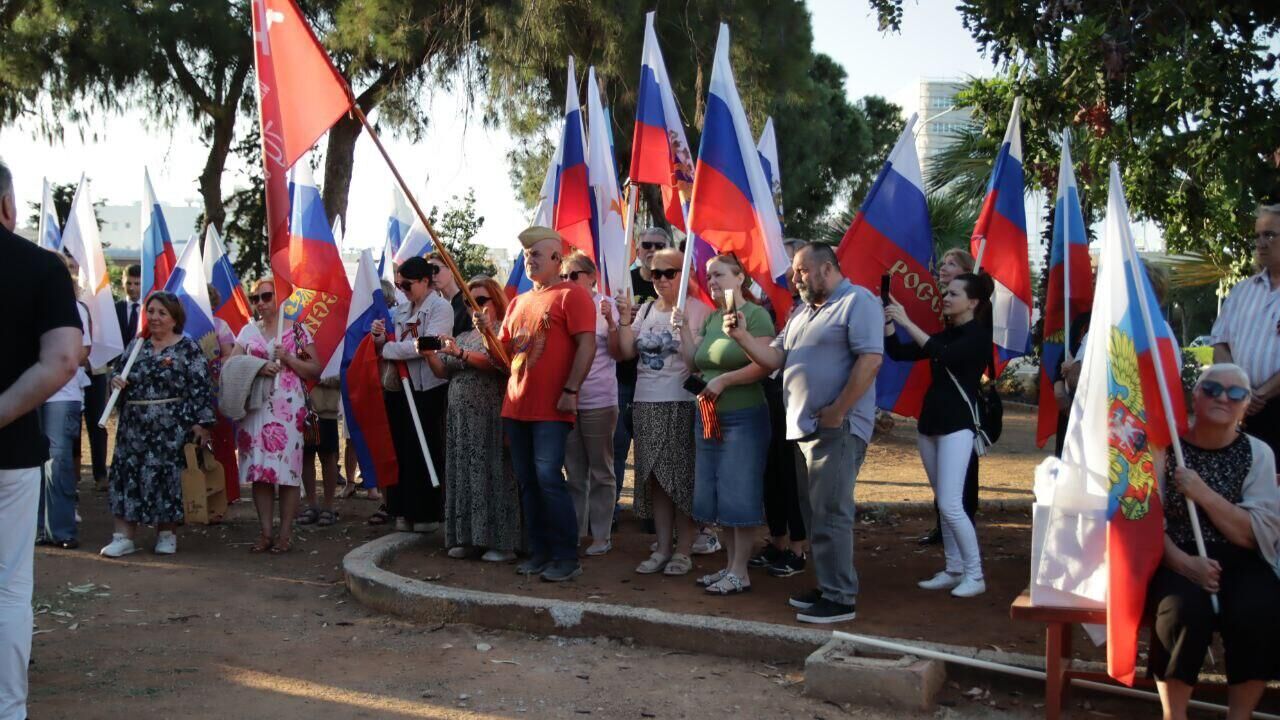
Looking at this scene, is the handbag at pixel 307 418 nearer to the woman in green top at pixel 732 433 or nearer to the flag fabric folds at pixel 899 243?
the woman in green top at pixel 732 433

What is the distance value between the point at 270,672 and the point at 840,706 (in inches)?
100

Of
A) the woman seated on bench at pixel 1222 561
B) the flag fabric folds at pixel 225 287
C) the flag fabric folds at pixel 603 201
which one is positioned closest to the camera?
the woman seated on bench at pixel 1222 561

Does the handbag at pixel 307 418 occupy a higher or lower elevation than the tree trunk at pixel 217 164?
lower

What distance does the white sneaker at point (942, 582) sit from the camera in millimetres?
6711

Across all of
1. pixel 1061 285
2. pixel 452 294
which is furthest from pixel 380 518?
pixel 1061 285

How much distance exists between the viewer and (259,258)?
20625 mm

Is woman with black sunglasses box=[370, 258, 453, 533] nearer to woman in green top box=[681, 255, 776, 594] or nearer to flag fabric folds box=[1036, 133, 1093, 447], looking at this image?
woman in green top box=[681, 255, 776, 594]

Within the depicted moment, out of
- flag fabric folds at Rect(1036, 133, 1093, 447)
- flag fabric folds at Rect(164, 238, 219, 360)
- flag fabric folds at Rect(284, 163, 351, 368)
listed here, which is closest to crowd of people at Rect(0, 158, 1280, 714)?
flag fabric folds at Rect(164, 238, 219, 360)

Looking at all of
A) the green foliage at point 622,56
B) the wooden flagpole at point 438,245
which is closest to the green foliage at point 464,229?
the green foliage at point 622,56

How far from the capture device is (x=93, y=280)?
32.0 ft

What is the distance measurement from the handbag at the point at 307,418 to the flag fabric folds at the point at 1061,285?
495 centimetres

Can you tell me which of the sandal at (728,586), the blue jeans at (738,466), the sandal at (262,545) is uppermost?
the blue jeans at (738,466)

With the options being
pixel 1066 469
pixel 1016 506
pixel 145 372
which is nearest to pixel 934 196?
pixel 1016 506

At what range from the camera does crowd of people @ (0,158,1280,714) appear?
13.9ft
